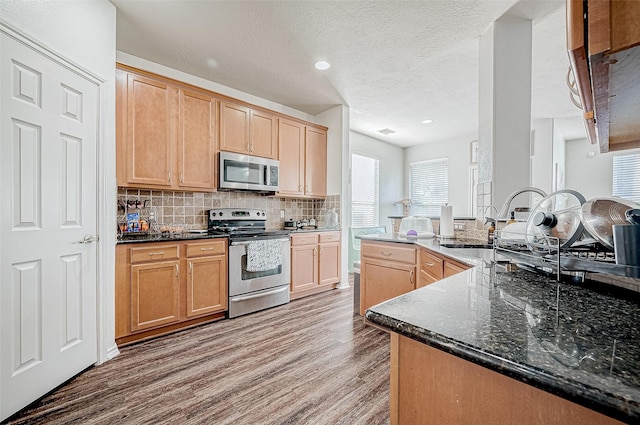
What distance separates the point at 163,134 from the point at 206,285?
4.99 feet

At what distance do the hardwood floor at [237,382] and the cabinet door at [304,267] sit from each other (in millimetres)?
921

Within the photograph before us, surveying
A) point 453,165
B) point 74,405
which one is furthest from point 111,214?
point 453,165

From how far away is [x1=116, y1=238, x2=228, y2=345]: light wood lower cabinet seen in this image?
2.36 meters

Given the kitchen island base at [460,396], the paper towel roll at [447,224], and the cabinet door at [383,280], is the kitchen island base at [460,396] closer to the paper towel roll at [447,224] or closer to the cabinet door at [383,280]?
the cabinet door at [383,280]

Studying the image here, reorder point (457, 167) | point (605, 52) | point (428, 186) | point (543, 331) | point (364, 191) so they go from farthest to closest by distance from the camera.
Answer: point (428, 186) → point (457, 167) → point (364, 191) → point (543, 331) → point (605, 52)

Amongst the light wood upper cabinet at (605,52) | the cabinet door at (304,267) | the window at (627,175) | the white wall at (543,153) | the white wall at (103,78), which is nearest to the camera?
the light wood upper cabinet at (605,52)

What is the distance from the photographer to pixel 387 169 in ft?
20.4

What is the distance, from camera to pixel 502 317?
66 cm

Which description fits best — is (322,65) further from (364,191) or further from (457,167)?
(457,167)

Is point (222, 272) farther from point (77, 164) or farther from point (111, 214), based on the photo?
point (77, 164)

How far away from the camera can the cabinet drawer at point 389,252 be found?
246 cm

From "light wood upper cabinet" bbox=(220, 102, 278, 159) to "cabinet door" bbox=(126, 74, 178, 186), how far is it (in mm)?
551

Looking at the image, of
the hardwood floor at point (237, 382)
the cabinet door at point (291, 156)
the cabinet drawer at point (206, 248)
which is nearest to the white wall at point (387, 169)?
the cabinet door at point (291, 156)

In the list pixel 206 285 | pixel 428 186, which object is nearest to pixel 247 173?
pixel 206 285
